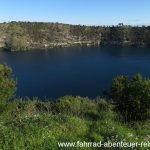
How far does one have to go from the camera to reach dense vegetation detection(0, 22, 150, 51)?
168 meters

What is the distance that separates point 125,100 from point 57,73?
60633 millimetres

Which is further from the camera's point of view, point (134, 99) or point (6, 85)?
point (6, 85)

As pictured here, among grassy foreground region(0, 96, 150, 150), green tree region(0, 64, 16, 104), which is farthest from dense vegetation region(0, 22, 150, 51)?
grassy foreground region(0, 96, 150, 150)

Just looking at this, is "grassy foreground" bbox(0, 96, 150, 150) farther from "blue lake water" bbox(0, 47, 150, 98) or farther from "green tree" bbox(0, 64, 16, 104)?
"blue lake water" bbox(0, 47, 150, 98)

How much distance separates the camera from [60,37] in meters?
188

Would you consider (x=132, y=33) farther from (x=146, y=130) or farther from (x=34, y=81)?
(x=146, y=130)

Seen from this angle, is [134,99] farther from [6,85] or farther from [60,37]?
[60,37]

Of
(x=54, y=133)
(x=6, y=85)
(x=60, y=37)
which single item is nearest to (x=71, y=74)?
(x=6, y=85)

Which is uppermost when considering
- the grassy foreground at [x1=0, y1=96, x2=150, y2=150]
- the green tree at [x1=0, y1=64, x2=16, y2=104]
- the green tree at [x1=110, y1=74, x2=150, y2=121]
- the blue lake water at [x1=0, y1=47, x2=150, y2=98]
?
the grassy foreground at [x1=0, y1=96, x2=150, y2=150]

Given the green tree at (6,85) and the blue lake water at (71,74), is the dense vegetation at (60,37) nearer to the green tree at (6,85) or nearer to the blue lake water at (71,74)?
the blue lake water at (71,74)

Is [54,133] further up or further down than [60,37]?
further up

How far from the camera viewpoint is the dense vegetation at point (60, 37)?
16812 cm

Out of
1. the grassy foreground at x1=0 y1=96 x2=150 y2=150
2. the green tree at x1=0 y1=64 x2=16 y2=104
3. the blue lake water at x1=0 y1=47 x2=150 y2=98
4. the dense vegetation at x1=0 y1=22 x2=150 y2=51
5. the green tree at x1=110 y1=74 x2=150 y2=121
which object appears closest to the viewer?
the grassy foreground at x1=0 y1=96 x2=150 y2=150

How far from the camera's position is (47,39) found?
600ft
